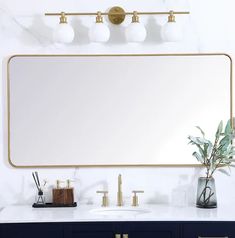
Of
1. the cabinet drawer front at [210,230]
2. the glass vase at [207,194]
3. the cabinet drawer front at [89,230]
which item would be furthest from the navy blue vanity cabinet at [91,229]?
the glass vase at [207,194]

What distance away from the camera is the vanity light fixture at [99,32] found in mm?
3500

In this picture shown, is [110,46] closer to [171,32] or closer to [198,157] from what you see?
[171,32]

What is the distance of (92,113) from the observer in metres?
3.64

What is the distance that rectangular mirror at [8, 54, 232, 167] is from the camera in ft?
11.9

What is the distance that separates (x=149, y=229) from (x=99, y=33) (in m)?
1.18

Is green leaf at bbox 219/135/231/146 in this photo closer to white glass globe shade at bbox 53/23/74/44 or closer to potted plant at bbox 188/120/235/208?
potted plant at bbox 188/120/235/208

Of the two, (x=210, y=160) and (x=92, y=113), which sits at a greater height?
(x=92, y=113)

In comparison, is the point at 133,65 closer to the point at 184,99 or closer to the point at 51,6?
the point at 184,99

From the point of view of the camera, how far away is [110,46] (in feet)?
12.0

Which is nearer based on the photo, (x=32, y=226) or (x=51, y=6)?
(x=32, y=226)

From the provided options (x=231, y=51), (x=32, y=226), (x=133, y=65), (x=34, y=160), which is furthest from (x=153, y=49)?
(x=32, y=226)

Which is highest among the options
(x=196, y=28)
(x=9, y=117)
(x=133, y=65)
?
(x=196, y=28)

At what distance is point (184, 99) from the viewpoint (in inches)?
143

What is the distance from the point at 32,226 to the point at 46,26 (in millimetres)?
1245
